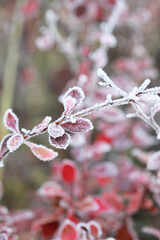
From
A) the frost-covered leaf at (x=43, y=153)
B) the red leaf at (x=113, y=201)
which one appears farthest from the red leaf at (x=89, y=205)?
the frost-covered leaf at (x=43, y=153)

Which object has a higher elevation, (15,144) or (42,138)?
(42,138)

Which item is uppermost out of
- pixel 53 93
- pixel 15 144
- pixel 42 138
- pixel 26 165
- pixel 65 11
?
pixel 53 93

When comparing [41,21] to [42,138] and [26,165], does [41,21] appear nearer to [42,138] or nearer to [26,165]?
[42,138]

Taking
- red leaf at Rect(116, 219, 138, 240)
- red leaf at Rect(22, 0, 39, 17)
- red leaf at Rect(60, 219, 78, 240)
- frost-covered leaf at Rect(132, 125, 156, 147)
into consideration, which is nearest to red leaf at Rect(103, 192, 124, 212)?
red leaf at Rect(116, 219, 138, 240)

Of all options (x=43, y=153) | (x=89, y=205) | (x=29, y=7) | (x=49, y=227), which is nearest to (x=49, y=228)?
(x=49, y=227)

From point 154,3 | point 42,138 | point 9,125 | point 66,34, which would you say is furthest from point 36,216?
point 154,3

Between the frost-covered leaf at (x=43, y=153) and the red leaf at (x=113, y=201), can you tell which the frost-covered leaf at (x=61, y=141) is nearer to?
the frost-covered leaf at (x=43, y=153)

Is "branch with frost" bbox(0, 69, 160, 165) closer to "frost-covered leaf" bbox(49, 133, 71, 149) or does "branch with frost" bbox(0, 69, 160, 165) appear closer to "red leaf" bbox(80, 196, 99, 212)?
"frost-covered leaf" bbox(49, 133, 71, 149)
